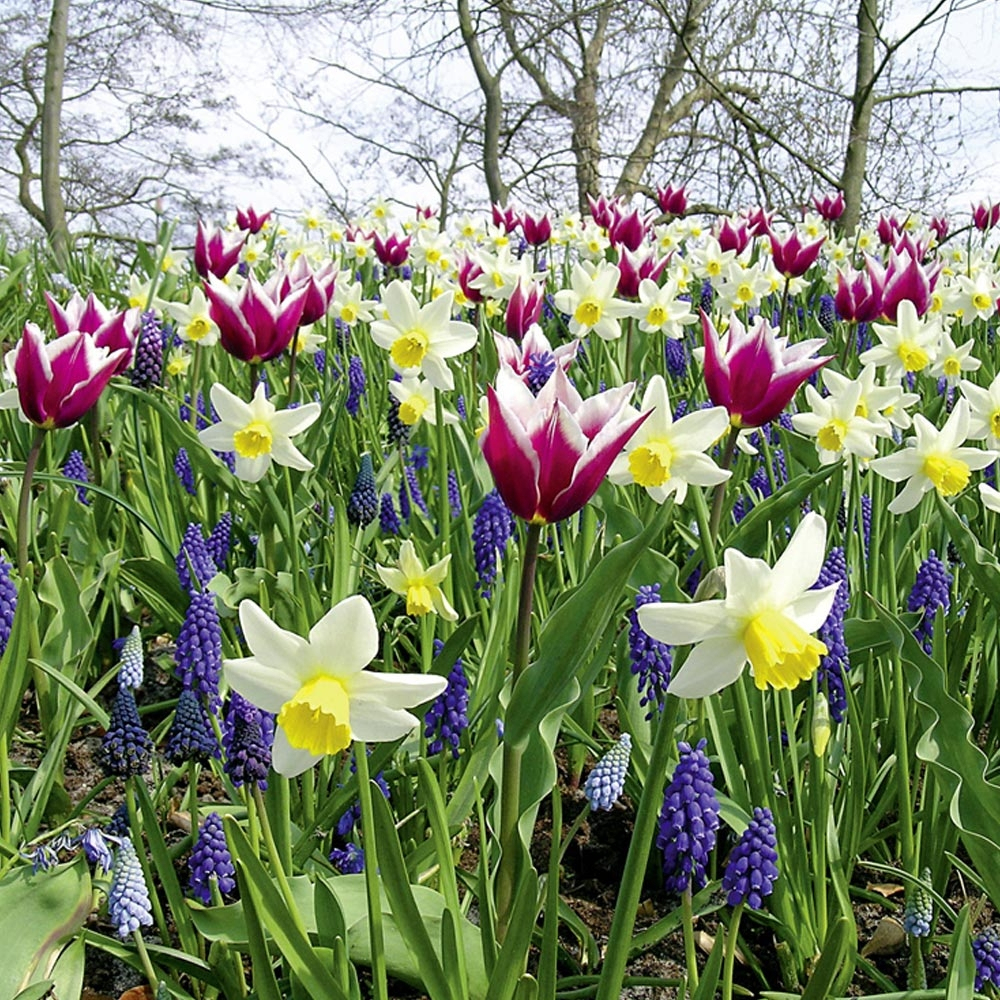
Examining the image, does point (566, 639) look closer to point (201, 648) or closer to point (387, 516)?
point (201, 648)

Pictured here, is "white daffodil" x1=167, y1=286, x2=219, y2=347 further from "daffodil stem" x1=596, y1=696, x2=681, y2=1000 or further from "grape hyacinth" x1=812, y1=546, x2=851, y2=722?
"daffodil stem" x1=596, y1=696, x2=681, y2=1000

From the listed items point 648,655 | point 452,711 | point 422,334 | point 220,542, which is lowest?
point 452,711

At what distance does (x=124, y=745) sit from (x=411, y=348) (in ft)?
3.50

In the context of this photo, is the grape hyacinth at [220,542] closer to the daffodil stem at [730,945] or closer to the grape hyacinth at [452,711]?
the grape hyacinth at [452,711]

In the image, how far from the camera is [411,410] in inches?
83.9

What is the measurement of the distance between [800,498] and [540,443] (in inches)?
20.0

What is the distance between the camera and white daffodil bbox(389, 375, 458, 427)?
2129 millimetres

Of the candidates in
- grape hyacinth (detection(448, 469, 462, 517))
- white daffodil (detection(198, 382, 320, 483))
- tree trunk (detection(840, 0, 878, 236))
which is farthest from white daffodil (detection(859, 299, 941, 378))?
tree trunk (detection(840, 0, 878, 236))

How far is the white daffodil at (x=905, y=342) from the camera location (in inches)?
101

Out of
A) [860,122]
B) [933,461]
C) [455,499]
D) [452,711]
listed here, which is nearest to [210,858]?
[452,711]

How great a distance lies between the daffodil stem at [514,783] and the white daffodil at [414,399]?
104cm

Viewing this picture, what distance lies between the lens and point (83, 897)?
3.77 ft

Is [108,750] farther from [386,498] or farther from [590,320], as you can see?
[590,320]

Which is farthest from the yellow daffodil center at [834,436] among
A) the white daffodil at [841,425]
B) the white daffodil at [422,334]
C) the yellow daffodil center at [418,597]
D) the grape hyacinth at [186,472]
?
the grape hyacinth at [186,472]
